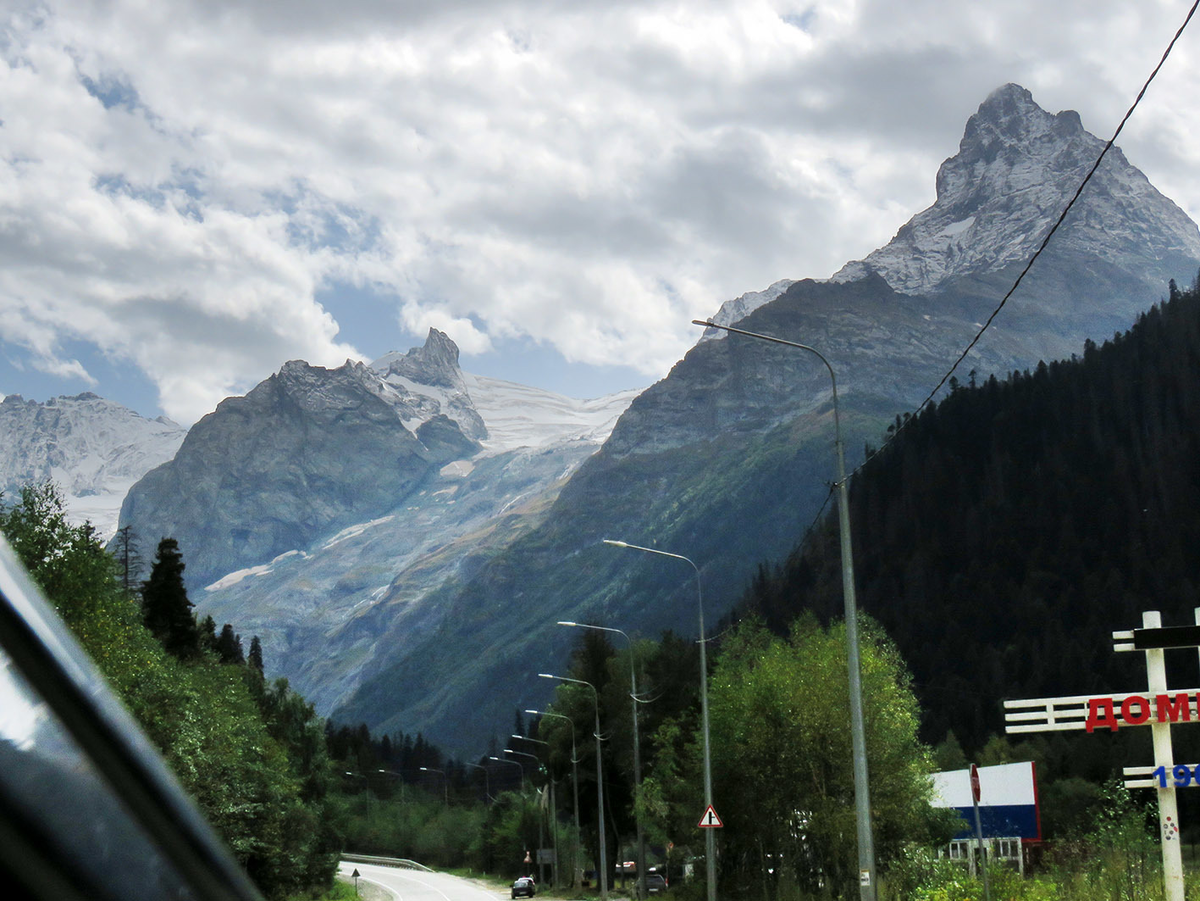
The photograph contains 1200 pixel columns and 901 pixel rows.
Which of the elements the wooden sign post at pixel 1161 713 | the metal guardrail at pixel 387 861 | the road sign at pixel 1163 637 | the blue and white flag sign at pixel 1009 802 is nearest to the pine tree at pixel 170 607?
the blue and white flag sign at pixel 1009 802

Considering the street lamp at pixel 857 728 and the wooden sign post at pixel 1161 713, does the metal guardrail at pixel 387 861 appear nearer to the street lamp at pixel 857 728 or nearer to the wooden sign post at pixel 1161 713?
the street lamp at pixel 857 728

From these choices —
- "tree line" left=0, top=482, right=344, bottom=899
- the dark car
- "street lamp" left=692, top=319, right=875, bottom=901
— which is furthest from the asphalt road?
the dark car

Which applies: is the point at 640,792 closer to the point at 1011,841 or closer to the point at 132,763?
the point at 1011,841

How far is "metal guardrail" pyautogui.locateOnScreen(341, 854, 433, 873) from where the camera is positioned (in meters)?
126

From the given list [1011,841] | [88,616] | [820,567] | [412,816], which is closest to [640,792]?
[1011,841]

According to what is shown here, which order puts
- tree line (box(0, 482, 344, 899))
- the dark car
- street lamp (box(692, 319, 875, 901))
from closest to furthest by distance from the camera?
the dark car < street lamp (box(692, 319, 875, 901)) < tree line (box(0, 482, 344, 899))

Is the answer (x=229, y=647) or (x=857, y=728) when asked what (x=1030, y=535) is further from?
(x=857, y=728)

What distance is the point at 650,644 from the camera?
76.9m

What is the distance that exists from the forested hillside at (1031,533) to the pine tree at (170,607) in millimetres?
80583

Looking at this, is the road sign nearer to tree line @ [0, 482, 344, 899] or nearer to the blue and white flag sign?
tree line @ [0, 482, 344, 899]

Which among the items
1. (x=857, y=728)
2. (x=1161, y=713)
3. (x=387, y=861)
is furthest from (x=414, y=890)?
(x=1161, y=713)

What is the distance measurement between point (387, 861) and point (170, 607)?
68.2 meters

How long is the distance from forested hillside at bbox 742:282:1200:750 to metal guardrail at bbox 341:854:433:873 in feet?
176

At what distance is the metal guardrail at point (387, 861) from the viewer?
412 ft
